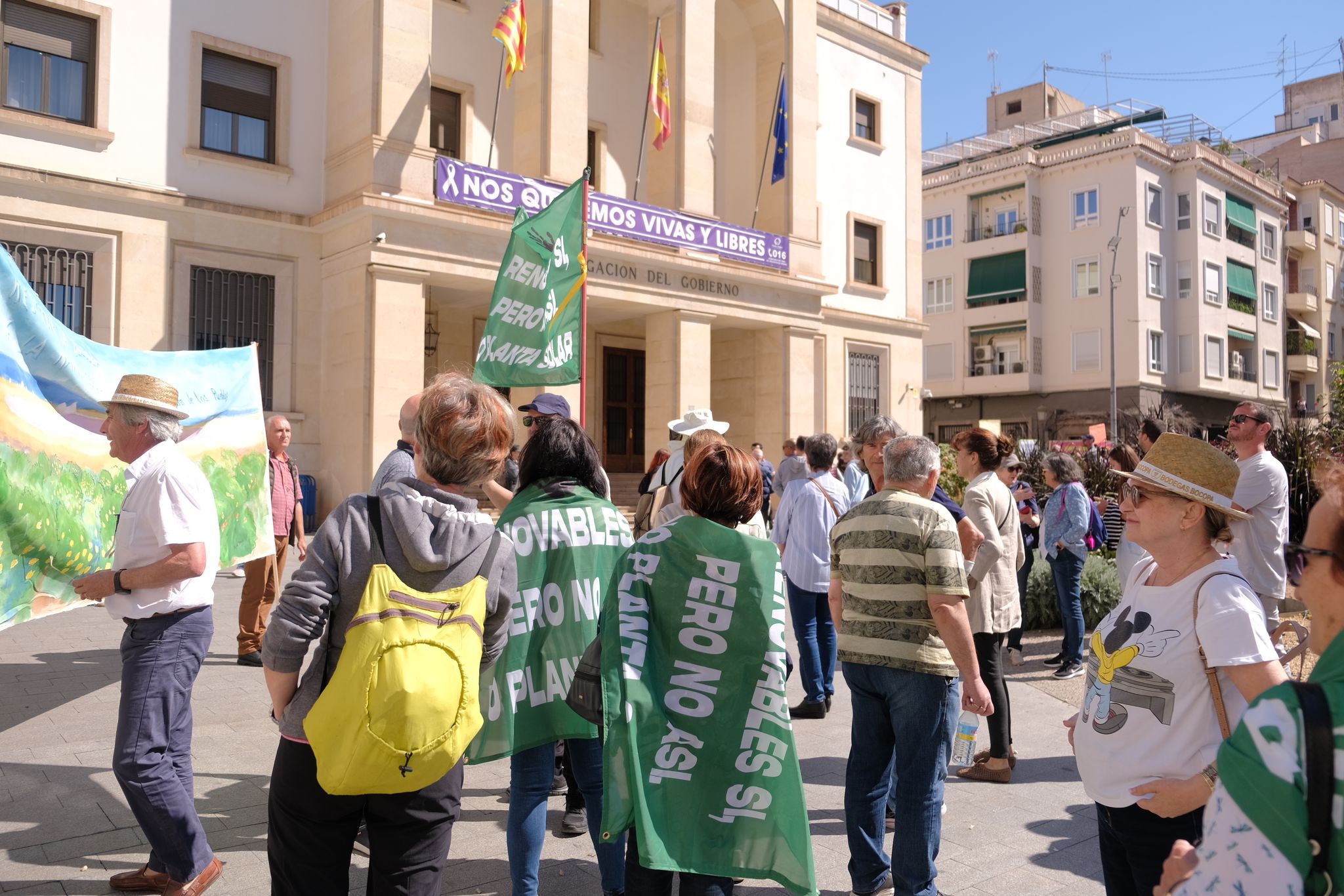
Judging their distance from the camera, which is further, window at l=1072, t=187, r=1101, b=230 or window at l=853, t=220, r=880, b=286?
window at l=1072, t=187, r=1101, b=230

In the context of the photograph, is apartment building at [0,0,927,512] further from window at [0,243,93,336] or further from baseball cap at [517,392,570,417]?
baseball cap at [517,392,570,417]

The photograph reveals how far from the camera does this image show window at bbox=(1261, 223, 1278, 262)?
46.3 metres

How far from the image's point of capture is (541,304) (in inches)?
296

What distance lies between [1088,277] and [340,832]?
4331 centimetres

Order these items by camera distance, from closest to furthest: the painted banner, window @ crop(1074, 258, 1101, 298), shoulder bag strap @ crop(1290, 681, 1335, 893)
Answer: shoulder bag strap @ crop(1290, 681, 1335, 893) → the painted banner → window @ crop(1074, 258, 1101, 298)

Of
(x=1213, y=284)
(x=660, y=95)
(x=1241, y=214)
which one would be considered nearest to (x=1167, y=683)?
(x=660, y=95)

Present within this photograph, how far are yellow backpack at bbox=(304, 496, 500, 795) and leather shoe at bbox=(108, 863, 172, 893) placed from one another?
186 centimetres

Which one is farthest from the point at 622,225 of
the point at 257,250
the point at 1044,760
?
the point at 1044,760

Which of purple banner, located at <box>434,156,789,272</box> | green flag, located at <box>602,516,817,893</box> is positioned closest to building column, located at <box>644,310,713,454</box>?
purple banner, located at <box>434,156,789,272</box>

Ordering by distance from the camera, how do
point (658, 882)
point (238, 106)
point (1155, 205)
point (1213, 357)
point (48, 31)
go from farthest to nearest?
point (1213, 357) < point (1155, 205) < point (238, 106) < point (48, 31) < point (658, 882)

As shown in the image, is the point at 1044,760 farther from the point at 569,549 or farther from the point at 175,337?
the point at 175,337

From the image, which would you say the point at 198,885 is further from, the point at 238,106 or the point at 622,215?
the point at 622,215

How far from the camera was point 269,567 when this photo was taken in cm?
781

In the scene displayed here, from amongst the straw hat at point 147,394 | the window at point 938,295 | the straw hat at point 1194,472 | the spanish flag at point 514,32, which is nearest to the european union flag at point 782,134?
the spanish flag at point 514,32
